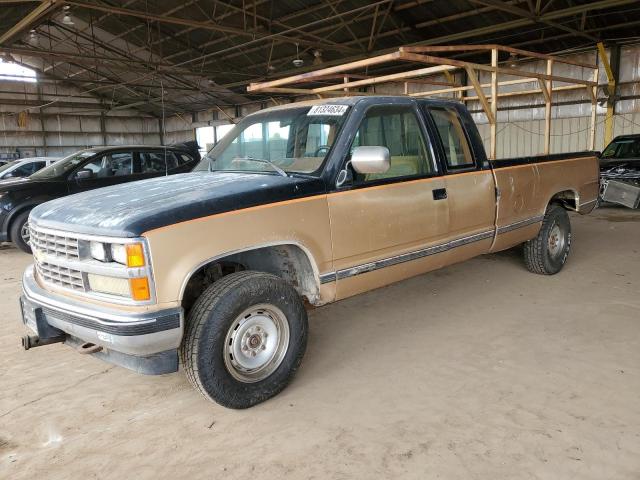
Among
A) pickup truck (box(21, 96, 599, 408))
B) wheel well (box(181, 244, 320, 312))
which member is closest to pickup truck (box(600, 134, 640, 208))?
pickup truck (box(21, 96, 599, 408))

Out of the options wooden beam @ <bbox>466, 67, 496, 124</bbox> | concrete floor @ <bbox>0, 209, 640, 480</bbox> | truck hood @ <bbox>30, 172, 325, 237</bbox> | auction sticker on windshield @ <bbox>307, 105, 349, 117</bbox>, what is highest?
wooden beam @ <bbox>466, 67, 496, 124</bbox>

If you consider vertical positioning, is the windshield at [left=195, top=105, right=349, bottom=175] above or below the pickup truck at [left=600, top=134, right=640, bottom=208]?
above

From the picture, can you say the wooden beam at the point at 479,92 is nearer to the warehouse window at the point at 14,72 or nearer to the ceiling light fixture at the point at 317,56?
the ceiling light fixture at the point at 317,56

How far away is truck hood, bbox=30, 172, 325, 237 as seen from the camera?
264cm

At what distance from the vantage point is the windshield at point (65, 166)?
28.6 ft

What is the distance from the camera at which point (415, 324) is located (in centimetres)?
448

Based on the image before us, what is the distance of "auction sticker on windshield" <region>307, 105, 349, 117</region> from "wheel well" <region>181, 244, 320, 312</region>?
44.1 inches

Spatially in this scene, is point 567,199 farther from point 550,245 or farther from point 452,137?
point 452,137

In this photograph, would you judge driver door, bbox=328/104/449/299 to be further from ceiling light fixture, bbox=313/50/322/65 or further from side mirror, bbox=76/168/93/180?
ceiling light fixture, bbox=313/50/322/65

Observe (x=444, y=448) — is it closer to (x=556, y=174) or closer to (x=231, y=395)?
(x=231, y=395)

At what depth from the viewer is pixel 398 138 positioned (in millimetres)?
4035

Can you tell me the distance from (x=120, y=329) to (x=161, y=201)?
0.76 metres

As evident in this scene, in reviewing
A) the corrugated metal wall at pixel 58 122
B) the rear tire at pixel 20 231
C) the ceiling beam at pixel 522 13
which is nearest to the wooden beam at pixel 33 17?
the rear tire at pixel 20 231

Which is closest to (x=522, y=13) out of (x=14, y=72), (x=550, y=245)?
(x=550, y=245)
